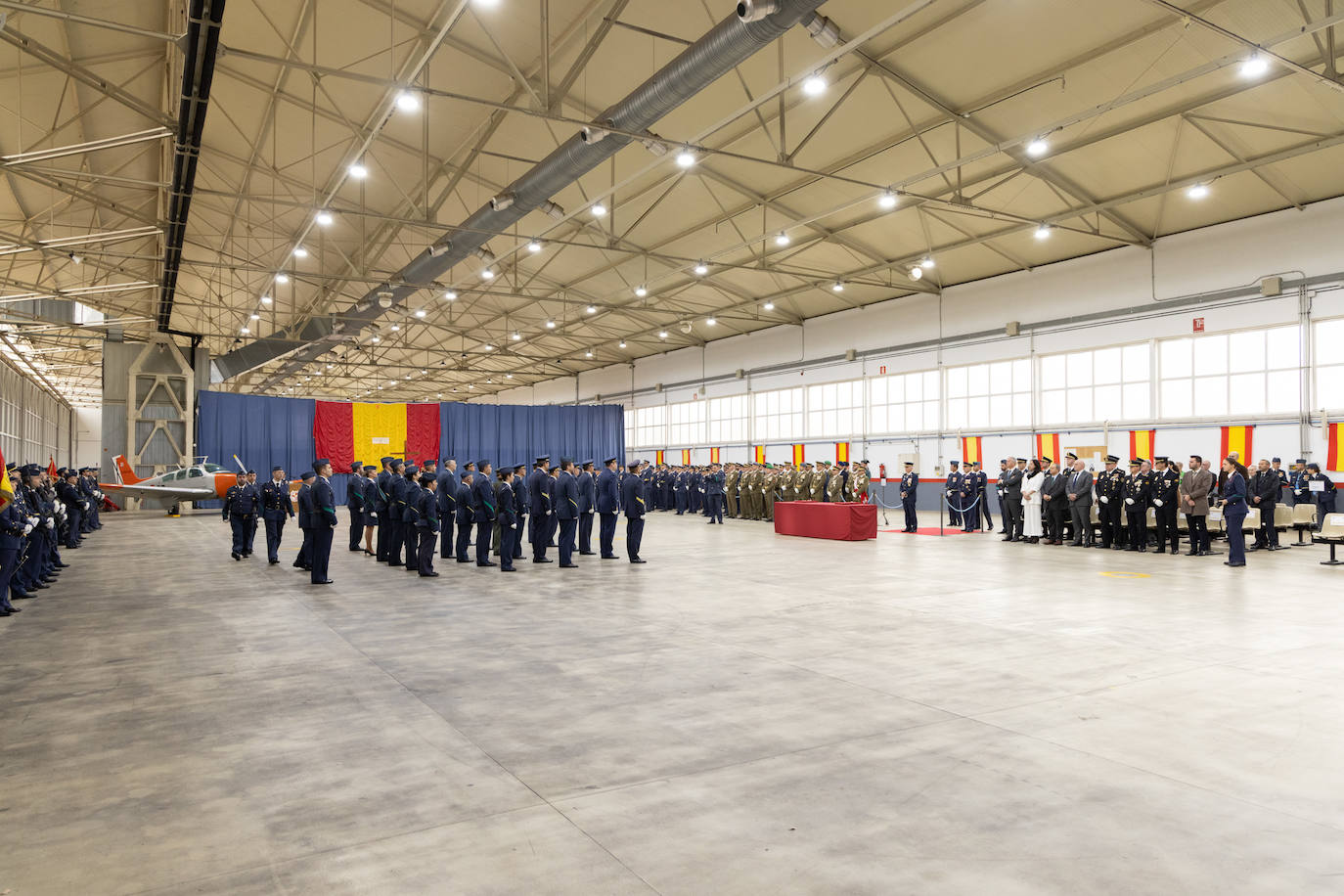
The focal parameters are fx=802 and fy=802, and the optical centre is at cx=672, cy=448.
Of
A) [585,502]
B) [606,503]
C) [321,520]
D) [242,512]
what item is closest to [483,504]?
[585,502]

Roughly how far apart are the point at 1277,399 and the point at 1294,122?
18.8ft

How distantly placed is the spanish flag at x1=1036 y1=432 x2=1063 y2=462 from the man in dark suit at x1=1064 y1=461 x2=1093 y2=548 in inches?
203

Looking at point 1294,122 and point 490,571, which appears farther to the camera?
point 1294,122

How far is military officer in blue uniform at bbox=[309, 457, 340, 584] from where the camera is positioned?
9.88 m

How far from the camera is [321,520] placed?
1003cm

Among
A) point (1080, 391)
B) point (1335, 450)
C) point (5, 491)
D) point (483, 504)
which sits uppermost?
point (1080, 391)

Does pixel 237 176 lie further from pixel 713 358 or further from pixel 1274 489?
pixel 1274 489

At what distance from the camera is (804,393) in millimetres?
26953

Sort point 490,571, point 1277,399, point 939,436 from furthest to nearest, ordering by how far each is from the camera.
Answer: point 939,436
point 1277,399
point 490,571

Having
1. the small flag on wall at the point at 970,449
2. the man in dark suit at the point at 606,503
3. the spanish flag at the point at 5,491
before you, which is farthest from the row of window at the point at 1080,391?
the spanish flag at the point at 5,491

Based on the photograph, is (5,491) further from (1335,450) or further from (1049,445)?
(1335,450)

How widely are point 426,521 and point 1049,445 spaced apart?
15.7 metres

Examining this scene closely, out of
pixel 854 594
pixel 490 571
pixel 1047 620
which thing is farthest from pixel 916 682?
pixel 490 571

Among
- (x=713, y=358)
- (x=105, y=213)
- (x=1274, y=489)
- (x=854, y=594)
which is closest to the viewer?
(x=854, y=594)
